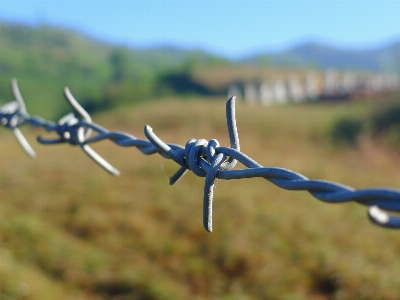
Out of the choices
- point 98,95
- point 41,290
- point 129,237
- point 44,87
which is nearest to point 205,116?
point 129,237

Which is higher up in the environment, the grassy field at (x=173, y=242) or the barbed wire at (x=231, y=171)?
the barbed wire at (x=231, y=171)

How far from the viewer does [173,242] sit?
293 cm

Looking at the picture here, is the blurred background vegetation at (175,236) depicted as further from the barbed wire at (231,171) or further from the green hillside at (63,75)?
the green hillside at (63,75)

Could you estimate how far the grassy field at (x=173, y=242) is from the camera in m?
2.45

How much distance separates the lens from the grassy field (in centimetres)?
245

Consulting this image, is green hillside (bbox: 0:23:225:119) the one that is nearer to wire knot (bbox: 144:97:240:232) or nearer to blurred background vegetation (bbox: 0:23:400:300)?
blurred background vegetation (bbox: 0:23:400:300)

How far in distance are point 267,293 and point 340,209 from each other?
163 centimetres

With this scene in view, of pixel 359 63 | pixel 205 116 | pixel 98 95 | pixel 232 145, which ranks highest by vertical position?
pixel 232 145

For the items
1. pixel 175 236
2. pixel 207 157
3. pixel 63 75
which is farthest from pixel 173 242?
pixel 63 75

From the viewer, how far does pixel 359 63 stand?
72062mm

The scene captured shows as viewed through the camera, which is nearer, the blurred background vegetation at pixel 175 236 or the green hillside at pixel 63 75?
the blurred background vegetation at pixel 175 236

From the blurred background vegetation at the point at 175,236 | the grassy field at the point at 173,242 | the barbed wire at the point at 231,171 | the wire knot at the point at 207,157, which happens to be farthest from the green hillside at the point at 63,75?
the wire knot at the point at 207,157

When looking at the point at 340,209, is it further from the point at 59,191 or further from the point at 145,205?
the point at 59,191

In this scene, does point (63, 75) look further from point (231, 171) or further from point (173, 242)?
point (231, 171)
